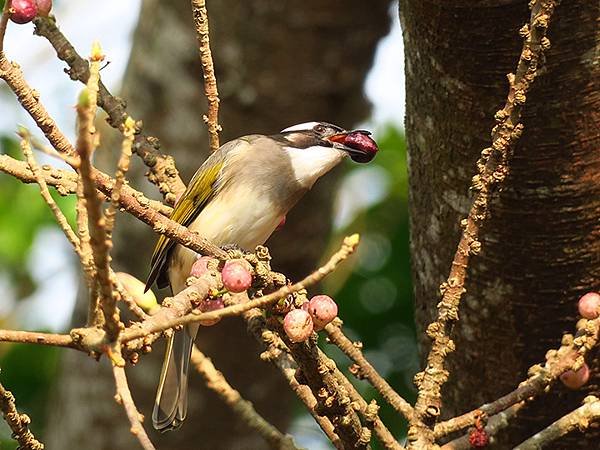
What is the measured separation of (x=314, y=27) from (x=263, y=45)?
18cm

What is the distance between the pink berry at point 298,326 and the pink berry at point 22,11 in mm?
699

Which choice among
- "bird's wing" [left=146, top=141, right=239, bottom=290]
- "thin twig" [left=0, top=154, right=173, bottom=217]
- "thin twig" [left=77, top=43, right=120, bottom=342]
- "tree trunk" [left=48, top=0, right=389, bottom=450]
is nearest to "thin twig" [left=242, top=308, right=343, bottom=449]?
"thin twig" [left=0, top=154, right=173, bottom=217]

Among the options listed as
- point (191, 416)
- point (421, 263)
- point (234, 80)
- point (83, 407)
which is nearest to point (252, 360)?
point (191, 416)

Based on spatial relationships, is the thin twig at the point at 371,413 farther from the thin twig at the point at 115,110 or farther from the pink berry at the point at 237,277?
the thin twig at the point at 115,110

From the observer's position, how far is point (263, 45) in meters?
3.71

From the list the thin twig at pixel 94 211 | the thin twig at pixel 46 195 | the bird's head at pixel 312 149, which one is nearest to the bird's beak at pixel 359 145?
the bird's head at pixel 312 149

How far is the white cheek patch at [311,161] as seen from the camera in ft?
10.2

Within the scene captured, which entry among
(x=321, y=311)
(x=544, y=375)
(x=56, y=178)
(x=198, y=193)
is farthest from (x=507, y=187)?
(x=198, y=193)

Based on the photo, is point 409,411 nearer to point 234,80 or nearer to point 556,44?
point 556,44

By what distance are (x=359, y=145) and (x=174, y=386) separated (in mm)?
822

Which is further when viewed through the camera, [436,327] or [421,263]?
[421,263]

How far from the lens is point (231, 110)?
379 centimetres

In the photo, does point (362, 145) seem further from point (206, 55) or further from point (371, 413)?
point (371, 413)

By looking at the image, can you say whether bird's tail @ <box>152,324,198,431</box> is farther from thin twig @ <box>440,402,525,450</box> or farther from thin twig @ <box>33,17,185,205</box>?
thin twig @ <box>440,402,525,450</box>
